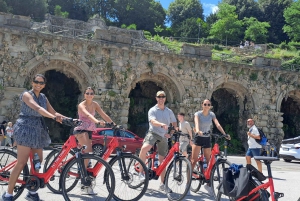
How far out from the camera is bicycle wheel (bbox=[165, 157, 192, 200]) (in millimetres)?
6766

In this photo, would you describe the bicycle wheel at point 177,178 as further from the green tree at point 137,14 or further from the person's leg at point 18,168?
the green tree at point 137,14

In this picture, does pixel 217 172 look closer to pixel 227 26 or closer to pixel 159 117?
pixel 159 117

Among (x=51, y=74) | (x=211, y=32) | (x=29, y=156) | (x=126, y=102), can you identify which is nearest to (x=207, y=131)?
(x=29, y=156)

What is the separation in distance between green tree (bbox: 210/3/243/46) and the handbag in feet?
186

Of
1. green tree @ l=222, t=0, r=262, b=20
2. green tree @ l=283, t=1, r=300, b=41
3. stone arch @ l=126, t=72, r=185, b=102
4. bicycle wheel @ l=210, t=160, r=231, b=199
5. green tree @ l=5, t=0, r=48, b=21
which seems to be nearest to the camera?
bicycle wheel @ l=210, t=160, r=231, b=199

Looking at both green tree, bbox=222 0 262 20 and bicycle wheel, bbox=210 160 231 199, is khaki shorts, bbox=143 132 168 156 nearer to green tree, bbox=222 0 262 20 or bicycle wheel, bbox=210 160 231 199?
bicycle wheel, bbox=210 160 231 199

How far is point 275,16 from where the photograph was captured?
6731 cm

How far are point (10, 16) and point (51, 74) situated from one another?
15.8 ft

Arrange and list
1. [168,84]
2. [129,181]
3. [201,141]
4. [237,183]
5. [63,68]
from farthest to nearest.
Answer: [168,84]
[63,68]
[201,141]
[129,181]
[237,183]

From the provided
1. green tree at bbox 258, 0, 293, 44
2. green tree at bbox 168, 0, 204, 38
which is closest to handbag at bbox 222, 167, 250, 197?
green tree at bbox 258, 0, 293, 44

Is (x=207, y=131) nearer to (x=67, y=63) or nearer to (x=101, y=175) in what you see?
(x=101, y=175)

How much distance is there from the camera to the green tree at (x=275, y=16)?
64625 millimetres

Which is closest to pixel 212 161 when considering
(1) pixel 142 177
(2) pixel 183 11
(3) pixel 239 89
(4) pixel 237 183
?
(1) pixel 142 177

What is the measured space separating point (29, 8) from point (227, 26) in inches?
1211
